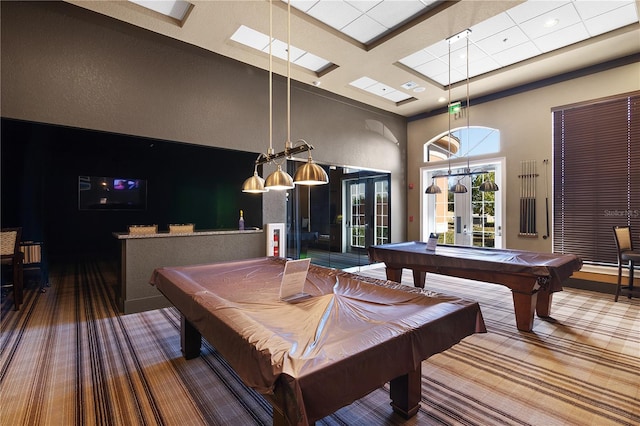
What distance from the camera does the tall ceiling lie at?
11.7 ft

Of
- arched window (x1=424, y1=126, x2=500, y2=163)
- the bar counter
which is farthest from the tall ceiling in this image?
the bar counter

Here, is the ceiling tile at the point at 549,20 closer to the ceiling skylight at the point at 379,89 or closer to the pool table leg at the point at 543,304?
the ceiling skylight at the point at 379,89

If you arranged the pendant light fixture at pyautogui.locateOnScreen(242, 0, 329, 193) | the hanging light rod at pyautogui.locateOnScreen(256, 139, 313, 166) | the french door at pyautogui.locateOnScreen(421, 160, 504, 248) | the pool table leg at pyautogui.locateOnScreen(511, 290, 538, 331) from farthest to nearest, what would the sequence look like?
the french door at pyautogui.locateOnScreen(421, 160, 504, 248)
the pool table leg at pyautogui.locateOnScreen(511, 290, 538, 331)
the pendant light fixture at pyautogui.locateOnScreen(242, 0, 329, 193)
the hanging light rod at pyautogui.locateOnScreen(256, 139, 313, 166)

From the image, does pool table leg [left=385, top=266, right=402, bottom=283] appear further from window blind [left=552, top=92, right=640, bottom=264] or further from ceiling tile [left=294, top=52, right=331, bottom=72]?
ceiling tile [left=294, top=52, right=331, bottom=72]

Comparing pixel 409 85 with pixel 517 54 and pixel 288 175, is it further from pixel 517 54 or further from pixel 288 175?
pixel 288 175

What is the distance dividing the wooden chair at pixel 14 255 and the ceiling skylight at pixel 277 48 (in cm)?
393

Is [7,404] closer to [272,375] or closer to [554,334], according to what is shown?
[272,375]

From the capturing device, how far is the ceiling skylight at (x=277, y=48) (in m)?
4.15

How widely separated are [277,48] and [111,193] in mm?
4390

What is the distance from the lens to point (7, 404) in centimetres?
207

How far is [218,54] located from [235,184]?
219 centimetres

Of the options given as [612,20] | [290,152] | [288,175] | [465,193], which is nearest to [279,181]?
[288,175]

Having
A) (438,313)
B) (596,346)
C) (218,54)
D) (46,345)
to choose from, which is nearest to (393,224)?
(596,346)

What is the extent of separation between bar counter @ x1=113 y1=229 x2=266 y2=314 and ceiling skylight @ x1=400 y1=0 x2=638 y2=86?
4.15 meters
